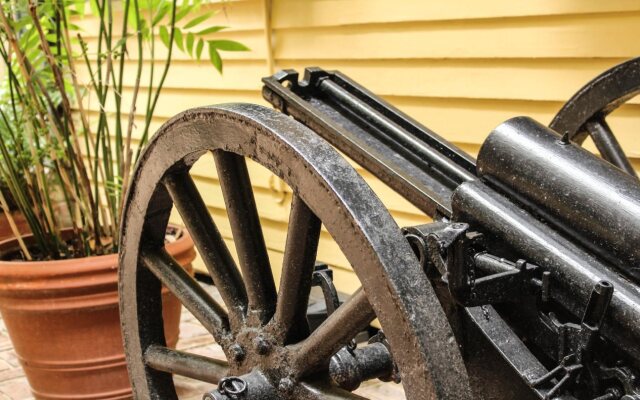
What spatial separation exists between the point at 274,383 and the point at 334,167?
380 mm

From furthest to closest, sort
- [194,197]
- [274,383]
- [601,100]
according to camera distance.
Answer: [601,100]
[194,197]
[274,383]

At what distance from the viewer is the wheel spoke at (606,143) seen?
1.75 m

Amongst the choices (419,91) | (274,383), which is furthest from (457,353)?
(419,91)

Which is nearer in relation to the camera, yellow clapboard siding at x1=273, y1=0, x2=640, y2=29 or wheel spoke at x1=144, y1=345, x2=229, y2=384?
wheel spoke at x1=144, y1=345, x2=229, y2=384

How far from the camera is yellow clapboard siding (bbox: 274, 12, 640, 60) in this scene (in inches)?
87.4

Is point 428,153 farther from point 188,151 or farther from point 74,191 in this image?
point 74,191

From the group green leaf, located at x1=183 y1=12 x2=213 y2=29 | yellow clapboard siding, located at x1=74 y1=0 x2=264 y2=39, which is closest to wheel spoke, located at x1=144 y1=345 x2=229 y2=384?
green leaf, located at x1=183 y1=12 x2=213 y2=29

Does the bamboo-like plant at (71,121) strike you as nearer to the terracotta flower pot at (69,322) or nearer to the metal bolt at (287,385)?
the terracotta flower pot at (69,322)

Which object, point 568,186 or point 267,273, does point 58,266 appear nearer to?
point 267,273

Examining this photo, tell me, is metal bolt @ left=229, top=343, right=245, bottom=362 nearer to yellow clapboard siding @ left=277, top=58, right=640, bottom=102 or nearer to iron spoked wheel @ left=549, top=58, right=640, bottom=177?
iron spoked wheel @ left=549, top=58, right=640, bottom=177

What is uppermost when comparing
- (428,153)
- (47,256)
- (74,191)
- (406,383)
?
(428,153)

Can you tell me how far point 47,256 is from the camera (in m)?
2.33

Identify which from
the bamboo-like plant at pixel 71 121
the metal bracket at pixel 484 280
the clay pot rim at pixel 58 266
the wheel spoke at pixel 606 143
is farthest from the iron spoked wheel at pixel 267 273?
the wheel spoke at pixel 606 143

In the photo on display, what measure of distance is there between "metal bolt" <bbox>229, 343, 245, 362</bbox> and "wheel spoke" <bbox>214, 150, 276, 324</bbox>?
7cm
